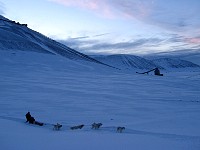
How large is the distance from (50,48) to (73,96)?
29011mm

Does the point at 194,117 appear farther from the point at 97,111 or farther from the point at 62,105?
the point at 62,105

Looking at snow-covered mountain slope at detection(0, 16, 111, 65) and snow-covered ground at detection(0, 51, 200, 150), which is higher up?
snow-covered mountain slope at detection(0, 16, 111, 65)

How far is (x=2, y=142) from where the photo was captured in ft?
22.5

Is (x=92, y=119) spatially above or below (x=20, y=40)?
below

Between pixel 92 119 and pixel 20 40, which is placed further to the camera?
pixel 20 40

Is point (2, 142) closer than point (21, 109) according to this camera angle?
Yes

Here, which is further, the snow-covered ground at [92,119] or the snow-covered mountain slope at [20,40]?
the snow-covered mountain slope at [20,40]

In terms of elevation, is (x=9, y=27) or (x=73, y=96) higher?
(x=9, y=27)

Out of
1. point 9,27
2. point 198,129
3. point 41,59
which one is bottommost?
point 198,129

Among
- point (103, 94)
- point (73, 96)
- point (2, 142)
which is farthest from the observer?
point (103, 94)

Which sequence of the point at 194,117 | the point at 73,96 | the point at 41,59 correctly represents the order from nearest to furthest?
the point at 194,117 → the point at 73,96 → the point at 41,59

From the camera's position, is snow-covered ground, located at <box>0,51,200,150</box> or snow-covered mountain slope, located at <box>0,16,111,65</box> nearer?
snow-covered ground, located at <box>0,51,200,150</box>

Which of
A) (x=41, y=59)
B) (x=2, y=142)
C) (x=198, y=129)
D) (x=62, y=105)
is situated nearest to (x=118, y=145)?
(x=2, y=142)

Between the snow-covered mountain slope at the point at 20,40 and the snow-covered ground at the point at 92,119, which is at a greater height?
the snow-covered mountain slope at the point at 20,40
